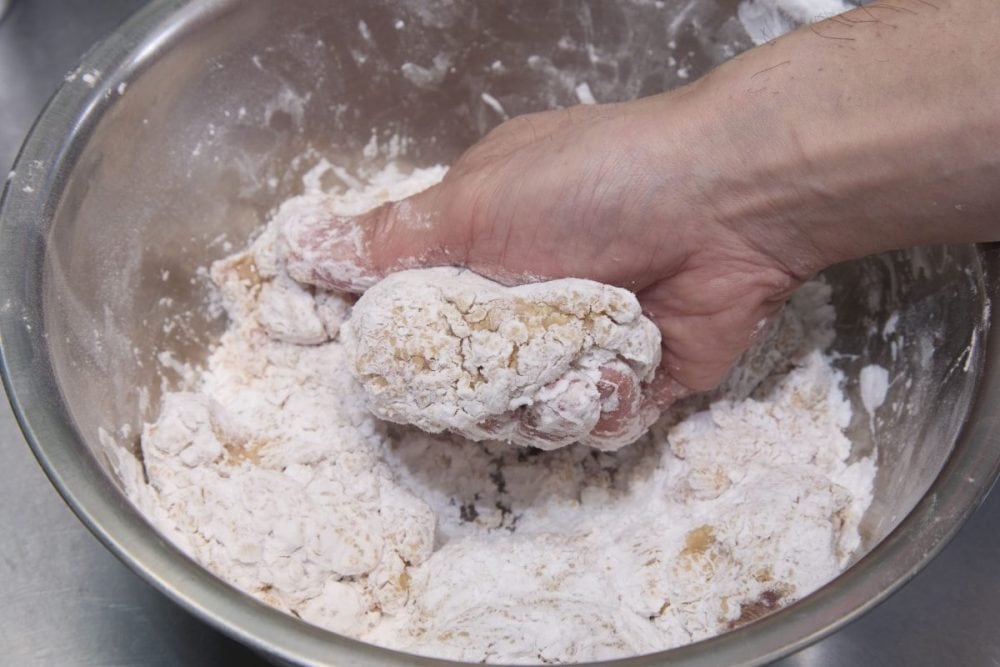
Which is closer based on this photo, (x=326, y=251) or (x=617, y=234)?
(x=617, y=234)

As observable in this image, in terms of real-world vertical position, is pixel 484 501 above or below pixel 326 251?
below

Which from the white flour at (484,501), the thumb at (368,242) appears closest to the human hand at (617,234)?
the thumb at (368,242)

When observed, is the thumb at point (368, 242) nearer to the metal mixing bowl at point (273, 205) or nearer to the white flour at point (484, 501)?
the white flour at point (484, 501)

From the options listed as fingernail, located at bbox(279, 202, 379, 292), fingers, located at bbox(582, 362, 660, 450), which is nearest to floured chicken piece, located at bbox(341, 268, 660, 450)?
fingers, located at bbox(582, 362, 660, 450)

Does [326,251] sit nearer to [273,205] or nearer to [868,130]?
[273,205]

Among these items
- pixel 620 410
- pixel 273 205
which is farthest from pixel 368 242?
pixel 620 410

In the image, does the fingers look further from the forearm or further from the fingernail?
the fingernail
